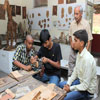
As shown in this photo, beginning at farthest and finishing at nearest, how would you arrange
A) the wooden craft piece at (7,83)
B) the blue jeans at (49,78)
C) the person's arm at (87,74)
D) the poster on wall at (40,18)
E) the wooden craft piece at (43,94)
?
A: the poster on wall at (40,18)
the blue jeans at (49,78)
the person's arm at (87,74)
the wooden craft piece at (7,83)
the wooden craft piece at (43,94)

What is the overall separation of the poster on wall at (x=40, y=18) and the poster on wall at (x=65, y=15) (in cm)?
38

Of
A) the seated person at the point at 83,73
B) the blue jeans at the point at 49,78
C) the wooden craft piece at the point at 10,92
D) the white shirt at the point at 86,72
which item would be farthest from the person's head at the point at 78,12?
the wooden craft piece at the point at 10,92

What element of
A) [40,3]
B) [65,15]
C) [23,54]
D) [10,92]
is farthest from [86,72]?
[40,3]

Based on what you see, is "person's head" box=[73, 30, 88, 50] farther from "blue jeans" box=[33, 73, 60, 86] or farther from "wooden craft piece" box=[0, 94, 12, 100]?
"wooden craft piece" box=[0, 94, 12, 100]

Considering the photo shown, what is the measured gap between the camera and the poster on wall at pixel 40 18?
4.04 m

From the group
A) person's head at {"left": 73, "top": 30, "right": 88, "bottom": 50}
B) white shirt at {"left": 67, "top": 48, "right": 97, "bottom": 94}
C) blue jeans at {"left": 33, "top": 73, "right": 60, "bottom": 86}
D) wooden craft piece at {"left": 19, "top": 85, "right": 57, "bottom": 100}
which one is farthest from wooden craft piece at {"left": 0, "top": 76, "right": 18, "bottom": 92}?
person's head at {"left": 73, "top": 30, "right": 88, "bottom": 50}

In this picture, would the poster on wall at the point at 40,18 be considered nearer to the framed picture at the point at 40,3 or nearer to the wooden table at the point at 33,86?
the framed picture at the point at 40,3

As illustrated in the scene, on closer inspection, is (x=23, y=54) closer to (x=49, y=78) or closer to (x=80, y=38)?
(x=49, y=78)

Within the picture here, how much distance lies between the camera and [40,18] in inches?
168

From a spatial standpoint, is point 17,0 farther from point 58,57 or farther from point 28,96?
point 28,96

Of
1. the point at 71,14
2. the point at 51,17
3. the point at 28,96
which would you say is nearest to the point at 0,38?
the point at 51,17

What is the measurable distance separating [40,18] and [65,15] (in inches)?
38.4

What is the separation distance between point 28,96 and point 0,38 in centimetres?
328

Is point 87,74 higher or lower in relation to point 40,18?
lower
